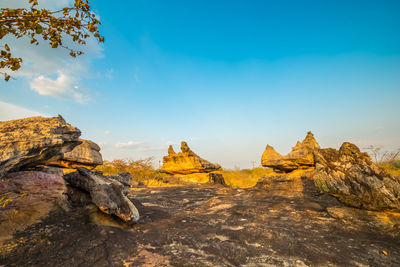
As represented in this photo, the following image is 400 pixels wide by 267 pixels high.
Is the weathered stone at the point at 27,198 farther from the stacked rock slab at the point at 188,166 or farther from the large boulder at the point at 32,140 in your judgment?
the stacked rock slab at the point at 188,166

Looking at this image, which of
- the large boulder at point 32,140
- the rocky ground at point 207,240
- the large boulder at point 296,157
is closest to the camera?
the rocky ground at point 207,240

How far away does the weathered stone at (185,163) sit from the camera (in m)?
14.9

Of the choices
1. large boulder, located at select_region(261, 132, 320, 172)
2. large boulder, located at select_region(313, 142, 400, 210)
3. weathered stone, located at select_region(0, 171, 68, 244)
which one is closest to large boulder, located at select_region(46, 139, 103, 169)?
weathered stone, located at select_region(0, 171, 68, 244)

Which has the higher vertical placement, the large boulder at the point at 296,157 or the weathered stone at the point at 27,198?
the large boulder at the point at 296,157

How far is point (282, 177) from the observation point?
376 inches

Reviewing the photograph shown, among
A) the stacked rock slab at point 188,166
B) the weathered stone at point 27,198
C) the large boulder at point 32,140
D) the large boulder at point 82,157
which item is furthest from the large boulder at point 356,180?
the stacked rock slab at point 188,166

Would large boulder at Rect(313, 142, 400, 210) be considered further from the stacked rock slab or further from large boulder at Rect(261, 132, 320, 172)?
the stacked rock slab

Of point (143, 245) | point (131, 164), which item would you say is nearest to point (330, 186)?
point (143, 245)

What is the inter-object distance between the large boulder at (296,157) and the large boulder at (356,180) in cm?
387

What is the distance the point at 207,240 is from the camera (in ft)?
11.2

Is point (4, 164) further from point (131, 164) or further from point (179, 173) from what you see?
point (131, 164)

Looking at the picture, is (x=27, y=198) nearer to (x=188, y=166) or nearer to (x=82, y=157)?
(x=82, y=157)

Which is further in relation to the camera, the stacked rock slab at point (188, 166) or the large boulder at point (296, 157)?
the stacked rock slab at point (188, 166)

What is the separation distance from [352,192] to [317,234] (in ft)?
6.33
